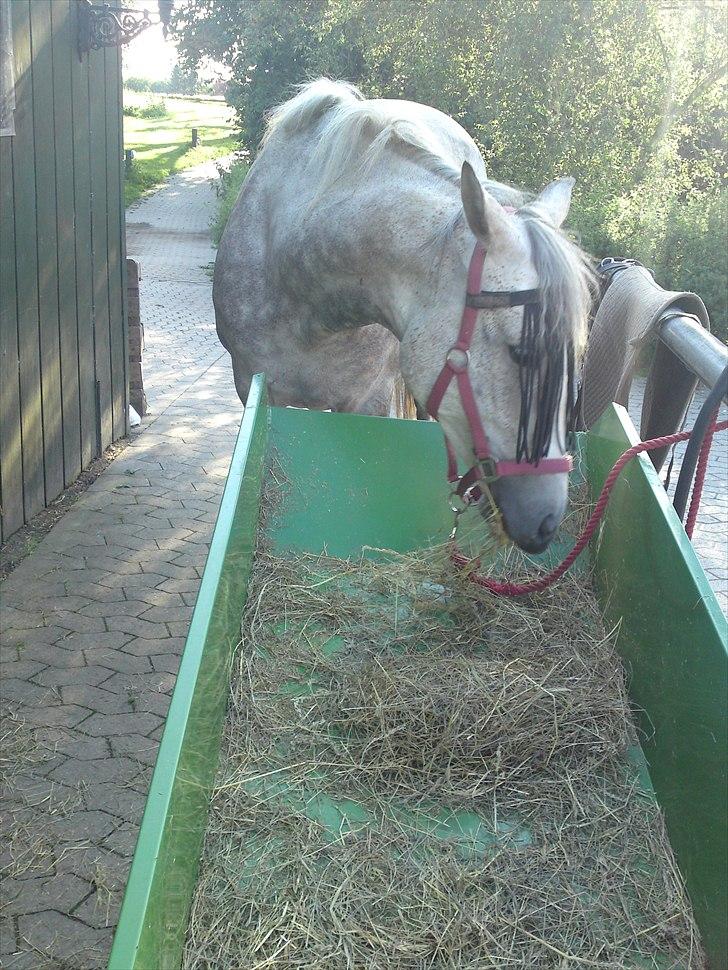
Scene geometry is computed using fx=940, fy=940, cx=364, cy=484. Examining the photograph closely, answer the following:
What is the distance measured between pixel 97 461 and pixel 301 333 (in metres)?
3.21

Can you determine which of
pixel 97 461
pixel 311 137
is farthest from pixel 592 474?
pixel 97 461

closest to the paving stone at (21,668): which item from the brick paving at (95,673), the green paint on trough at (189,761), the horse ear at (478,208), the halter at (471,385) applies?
the brick paving at (95,673)

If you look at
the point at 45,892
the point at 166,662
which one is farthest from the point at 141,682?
the point at 45,892

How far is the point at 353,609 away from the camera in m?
2.87

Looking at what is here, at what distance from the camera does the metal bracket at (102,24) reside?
18.0 ft

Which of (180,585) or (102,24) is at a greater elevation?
(102,24)

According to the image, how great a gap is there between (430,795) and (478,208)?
141 centimetres

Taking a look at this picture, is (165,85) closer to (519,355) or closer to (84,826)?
(84,826)

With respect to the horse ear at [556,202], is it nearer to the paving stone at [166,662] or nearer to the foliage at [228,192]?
the paving stone at [166,662]

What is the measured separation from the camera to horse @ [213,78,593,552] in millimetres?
2352

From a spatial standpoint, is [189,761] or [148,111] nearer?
[189,761]

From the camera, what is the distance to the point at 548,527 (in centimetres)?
242

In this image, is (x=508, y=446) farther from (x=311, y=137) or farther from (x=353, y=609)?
(x=311, y=137)

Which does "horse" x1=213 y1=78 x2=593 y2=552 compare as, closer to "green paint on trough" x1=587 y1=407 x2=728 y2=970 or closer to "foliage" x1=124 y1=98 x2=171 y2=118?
"green paint on trough" x1=587 y1=407 x2=728 y2=970
